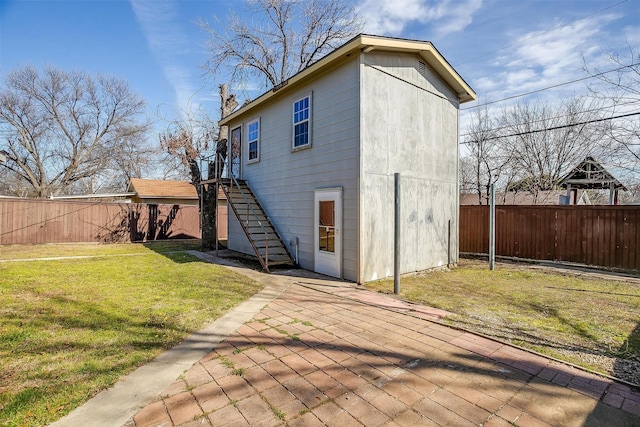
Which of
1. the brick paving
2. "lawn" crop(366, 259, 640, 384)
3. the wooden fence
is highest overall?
the wooden fence

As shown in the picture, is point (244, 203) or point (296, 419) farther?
point (244, 203)

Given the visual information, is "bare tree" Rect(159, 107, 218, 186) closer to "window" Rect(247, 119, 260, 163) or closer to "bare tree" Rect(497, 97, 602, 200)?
"window" Rect(247, 119, 260, 163)

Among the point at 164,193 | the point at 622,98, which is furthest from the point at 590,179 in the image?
the point at 164,193

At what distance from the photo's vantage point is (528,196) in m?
21.7

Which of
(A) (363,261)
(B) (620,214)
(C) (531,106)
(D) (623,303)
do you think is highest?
(C) (531,106)

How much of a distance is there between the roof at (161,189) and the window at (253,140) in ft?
37.5

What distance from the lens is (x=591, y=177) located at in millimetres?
15234

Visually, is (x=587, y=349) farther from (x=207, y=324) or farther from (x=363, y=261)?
(x=207, y=324)

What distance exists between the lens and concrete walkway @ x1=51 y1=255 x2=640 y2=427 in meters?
2.23

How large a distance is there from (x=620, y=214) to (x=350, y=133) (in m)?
7.66

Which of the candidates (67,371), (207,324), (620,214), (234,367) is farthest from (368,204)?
(620,214)

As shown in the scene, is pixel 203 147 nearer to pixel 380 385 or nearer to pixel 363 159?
pixel 363 159

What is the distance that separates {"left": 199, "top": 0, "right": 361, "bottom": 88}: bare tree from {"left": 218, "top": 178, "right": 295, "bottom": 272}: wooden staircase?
34.1ft

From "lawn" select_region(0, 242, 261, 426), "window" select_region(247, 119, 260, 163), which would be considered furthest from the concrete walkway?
Answer: "window" select_region(247, 119, 260, 163)
